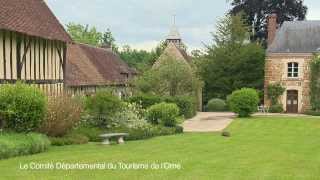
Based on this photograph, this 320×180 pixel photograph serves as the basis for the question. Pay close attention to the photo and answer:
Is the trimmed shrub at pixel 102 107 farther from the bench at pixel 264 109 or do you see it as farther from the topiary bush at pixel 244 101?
the bench at pixel 264 109

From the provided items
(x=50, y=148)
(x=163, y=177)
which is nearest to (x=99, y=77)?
(x=50, y=148)

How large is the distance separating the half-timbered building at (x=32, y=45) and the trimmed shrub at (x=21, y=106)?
8.12 ft

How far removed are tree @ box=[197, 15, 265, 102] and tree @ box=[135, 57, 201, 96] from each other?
28.4 feet

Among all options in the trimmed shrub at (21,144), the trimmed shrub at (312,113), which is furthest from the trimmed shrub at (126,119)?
the trimmed shrub at (312,113)

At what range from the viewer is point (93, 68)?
1368 inches

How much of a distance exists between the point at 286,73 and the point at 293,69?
0.62 meters

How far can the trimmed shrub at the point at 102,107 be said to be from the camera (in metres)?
19.8

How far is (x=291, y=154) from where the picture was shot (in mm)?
13781

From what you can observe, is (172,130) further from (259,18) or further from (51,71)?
(259,18)

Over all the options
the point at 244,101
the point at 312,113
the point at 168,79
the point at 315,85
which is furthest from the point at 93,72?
the point at 315,85

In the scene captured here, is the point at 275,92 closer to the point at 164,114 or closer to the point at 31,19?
the point at 164,114

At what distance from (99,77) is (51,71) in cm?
1304

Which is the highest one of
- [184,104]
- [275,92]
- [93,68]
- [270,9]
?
[270,9]

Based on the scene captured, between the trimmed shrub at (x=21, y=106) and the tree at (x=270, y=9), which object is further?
the tree at (x=270, y=9)
